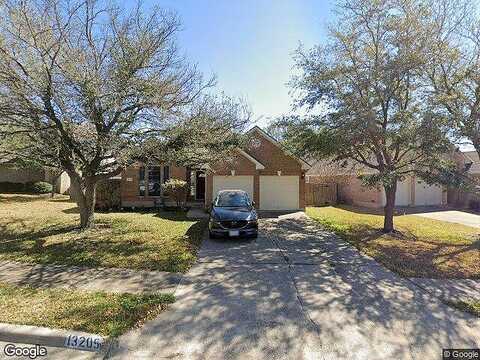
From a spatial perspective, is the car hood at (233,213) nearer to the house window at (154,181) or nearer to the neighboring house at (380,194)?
the house window at (154,181)

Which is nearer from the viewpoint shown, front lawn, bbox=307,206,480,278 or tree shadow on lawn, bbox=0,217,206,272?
tree shadow on lawn, bbox=0,217,206,272

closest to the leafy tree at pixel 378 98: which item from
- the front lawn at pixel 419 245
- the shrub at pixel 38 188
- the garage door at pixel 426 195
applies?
the front lawn at pixel 419 245

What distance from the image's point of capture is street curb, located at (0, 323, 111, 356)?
424cm

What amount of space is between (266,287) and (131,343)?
290 cm

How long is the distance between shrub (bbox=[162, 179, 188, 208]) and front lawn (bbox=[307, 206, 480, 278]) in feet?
23.4

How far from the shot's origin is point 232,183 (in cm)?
1858

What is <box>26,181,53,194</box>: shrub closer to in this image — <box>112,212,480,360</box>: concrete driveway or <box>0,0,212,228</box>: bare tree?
<box>0,0,212,228</box>: bare tree

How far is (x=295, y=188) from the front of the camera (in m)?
19.4

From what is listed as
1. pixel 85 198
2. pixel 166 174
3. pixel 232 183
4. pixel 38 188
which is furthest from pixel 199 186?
pixel 38 188

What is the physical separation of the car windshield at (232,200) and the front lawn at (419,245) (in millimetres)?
Answer: 3692

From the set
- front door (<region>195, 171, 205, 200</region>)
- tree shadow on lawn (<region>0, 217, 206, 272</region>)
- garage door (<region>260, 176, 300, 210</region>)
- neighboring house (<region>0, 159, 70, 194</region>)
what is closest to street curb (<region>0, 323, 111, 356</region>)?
tree shadow on lawn (<region>0, 217, 206, 272</region>)

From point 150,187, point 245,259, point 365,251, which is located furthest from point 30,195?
point 365,251

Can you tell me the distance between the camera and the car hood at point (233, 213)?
1084 cm

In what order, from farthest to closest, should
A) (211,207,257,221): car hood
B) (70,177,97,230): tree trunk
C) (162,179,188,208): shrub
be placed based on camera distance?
(162,179,188,208): shrub → (70,177,97,230): tree trunk → (211,207,257,221): car hood
